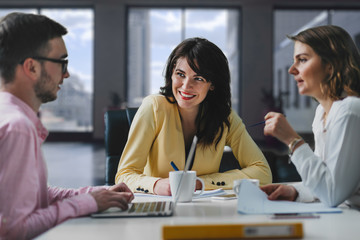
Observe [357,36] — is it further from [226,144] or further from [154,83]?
[226,144]

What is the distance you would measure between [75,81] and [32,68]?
877 centimetres

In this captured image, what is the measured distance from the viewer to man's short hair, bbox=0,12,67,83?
940mm

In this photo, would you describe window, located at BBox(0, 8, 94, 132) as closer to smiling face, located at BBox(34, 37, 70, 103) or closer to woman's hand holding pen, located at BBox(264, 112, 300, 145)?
smiling face, located at BBox(34, 37, 70, 103)

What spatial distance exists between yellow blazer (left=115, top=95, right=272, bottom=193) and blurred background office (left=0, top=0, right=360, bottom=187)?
280 inches

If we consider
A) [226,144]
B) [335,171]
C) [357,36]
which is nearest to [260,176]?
[226,144]

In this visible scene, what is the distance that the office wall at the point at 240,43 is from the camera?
29.2 ft

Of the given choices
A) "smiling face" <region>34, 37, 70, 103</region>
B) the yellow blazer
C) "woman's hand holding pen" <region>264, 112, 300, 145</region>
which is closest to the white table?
"woman's hand holding pen" <region>264, 112, 300, 145</region>

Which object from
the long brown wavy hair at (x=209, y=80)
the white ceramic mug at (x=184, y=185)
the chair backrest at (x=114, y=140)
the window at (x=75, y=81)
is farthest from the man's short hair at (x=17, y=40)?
the window at (x=75, y=81)

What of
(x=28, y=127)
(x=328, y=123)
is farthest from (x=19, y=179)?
(x=328, y=123)

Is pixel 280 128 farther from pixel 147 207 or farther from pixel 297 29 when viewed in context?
pixel 297 29

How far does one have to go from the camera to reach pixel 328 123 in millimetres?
1118

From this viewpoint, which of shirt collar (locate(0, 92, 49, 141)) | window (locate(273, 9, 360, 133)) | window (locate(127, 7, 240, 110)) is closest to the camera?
shirt collar (locate(0, 92, 49, 141))

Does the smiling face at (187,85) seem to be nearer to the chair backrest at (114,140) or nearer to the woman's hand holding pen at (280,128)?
the chair backrest at (114,140)

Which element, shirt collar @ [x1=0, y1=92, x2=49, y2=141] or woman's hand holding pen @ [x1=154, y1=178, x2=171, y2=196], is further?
woman's hand holding pen @ [x1=154, y1=178, x2=171, y2=196]
